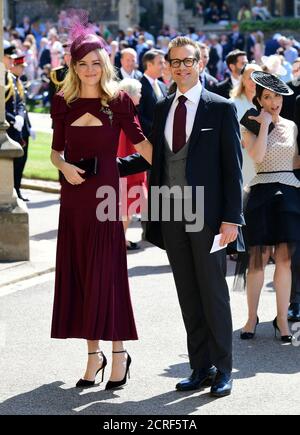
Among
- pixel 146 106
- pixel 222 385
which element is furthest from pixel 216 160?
pixel 146 106

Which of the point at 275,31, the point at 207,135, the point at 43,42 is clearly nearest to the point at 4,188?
the point at 207,135

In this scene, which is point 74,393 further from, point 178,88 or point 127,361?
point 178,88

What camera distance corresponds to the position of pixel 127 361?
656cm

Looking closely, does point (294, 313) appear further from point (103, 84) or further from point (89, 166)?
point (103, 84)

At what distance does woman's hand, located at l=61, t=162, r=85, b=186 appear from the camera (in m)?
6.30

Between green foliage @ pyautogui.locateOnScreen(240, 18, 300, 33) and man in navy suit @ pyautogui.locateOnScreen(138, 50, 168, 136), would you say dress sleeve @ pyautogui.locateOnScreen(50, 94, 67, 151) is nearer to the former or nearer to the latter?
man in navy suit @ pyautogui.locateOnScreen(138, 50, 168, 136)

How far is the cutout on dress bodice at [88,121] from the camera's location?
6398mm

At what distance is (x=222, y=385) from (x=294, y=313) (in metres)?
2.21

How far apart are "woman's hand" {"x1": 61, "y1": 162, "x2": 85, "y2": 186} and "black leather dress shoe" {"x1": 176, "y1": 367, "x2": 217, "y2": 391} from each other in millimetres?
1298

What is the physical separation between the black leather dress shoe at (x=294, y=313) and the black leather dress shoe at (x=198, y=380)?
6.16 ft

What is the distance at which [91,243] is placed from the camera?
6.40 metres

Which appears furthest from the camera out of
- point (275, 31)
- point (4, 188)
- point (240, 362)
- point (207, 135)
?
point (275, 31)

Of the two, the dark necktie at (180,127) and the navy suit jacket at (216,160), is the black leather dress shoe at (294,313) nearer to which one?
the navy suit jacket at (216,160)

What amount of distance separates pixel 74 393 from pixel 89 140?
57.6 inches
